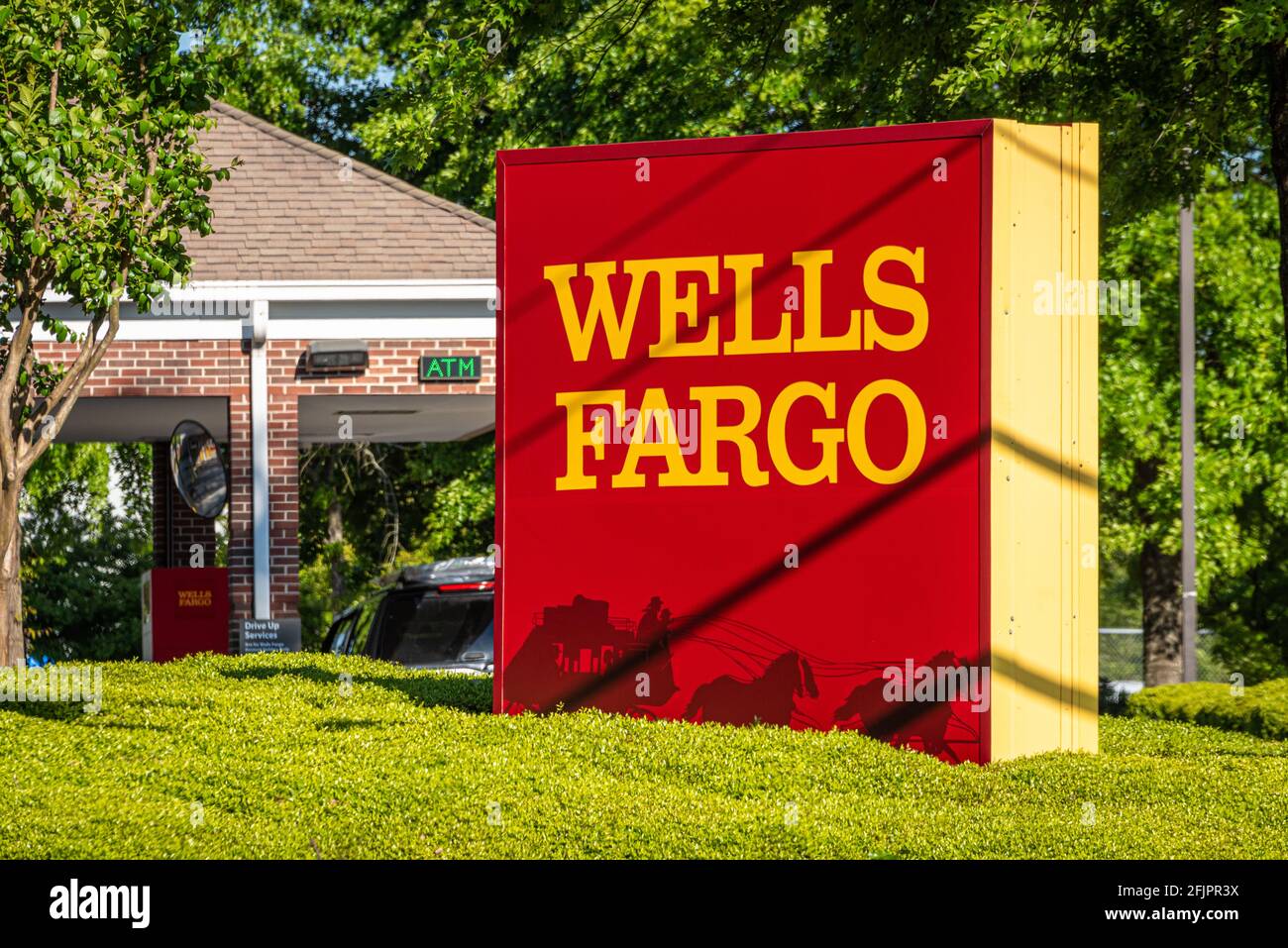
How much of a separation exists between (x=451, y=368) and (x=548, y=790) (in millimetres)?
9361

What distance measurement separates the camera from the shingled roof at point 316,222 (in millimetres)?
16578

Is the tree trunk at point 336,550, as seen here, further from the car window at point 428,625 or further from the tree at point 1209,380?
the car window at point 428,625

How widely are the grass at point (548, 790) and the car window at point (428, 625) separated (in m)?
3.04

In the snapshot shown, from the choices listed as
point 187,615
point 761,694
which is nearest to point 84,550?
point 187,615

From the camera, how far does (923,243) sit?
904cm

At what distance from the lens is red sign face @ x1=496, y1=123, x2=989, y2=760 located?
8.95 meters

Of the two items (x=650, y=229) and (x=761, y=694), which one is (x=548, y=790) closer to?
(x=761, y=694)

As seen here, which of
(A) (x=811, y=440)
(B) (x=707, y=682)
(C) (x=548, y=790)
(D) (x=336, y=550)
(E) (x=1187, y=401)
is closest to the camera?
(C) (x=548, y=790)

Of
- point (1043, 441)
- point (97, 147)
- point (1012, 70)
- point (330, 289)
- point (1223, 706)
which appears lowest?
point (1223, 706)

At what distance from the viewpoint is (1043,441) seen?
9141mm

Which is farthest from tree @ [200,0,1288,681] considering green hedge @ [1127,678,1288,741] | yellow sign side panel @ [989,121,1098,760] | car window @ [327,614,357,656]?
car window @ [327,614,357,656]

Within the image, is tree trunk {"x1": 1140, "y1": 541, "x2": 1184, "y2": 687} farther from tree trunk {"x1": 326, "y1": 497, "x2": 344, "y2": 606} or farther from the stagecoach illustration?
the stagecoach illustration
